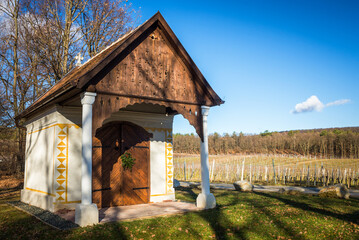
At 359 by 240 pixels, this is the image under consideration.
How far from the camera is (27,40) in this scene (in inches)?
778

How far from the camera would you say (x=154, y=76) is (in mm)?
8633

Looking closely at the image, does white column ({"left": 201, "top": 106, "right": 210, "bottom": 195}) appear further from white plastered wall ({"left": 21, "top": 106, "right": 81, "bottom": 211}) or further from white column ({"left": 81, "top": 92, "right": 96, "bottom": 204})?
white plastered wall ({"left": 21, "top": 106, "right": 81, "bottom": 211})

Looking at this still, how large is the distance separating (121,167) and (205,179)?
2846 millimetres

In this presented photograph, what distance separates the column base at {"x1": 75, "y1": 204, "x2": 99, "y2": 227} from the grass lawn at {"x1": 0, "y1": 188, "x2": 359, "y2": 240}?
0.26 metres

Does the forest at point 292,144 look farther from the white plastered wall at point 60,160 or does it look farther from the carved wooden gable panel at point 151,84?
the white plastered wall at point 60,160

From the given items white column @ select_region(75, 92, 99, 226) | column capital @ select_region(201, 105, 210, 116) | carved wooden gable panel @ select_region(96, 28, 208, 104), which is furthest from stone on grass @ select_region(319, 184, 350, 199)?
white column @ select_region(75, 92, 99, 226)

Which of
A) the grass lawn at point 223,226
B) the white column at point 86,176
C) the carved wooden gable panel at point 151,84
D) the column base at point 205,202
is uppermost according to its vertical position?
the carved wooden gable panel at point 151,84

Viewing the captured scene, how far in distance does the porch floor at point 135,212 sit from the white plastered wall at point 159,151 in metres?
0.97

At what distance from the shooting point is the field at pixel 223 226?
250 inches

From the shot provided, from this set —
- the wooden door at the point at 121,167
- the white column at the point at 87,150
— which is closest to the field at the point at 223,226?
the white column at the point at 87,150

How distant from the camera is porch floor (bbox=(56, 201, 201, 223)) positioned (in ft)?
25.5

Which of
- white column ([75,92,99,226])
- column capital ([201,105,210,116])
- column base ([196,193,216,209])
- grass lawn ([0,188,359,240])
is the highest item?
column capital ([201,105,210,116])

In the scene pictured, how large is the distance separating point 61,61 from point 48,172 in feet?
38.0

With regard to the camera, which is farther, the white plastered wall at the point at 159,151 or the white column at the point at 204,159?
the white plastered wall at the point at 159,151
